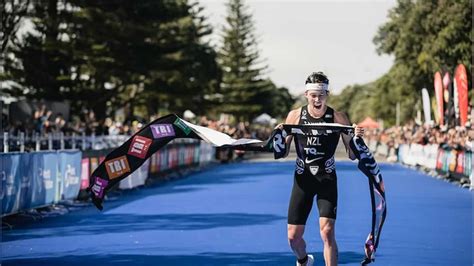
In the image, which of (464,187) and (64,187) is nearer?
Answer: (64,187)

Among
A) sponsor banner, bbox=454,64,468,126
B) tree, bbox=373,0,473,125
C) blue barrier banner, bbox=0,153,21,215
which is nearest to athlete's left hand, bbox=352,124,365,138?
blue barrier banner, bbox=0,153,21,215

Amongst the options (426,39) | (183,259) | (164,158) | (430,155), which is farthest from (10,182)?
(426,39)

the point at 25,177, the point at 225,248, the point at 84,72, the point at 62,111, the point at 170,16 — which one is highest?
the point at 170,16

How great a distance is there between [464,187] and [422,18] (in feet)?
103

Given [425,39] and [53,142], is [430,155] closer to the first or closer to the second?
[53,142]

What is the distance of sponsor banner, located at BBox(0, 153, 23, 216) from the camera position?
13.6m

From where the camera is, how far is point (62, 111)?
34219 mm

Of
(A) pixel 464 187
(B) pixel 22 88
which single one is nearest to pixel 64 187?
(A) pixel 464 187

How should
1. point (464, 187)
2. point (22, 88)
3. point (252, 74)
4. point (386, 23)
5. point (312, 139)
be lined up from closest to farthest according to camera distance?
point (312, 139)
point (464, 187)
point (22, 88)
point (386, 23)
point (252, 74)

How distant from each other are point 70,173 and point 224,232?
18.0ft

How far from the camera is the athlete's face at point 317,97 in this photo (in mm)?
8164

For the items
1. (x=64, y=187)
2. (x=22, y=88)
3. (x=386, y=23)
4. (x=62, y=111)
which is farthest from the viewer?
(x=386, y=23)

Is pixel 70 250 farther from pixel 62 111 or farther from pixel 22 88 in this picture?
pixel 22 88

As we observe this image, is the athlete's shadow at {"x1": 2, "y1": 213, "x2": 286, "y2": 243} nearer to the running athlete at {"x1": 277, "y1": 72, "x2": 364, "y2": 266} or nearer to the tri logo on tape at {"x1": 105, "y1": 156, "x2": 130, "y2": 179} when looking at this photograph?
the tri logo on tape at {"x1": 105, "y1": 156, "x2": 130, "y2": 179}
